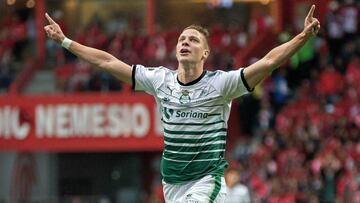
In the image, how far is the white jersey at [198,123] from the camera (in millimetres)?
9047

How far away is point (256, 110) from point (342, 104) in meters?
2.62

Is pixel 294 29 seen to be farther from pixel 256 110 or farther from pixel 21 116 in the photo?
pixel 21 116

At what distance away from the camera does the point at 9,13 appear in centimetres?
2917

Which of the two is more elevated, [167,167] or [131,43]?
[131,43]

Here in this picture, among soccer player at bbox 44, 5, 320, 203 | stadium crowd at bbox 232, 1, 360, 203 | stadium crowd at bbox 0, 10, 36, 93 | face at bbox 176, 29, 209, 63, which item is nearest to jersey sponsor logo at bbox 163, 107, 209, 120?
soccer player at bbox 44, 5, 320, 203

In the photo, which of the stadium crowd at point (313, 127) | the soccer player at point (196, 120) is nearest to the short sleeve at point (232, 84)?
the soccer player at point (196, 120)

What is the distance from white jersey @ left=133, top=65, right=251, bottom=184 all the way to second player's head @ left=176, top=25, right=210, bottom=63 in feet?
0.61

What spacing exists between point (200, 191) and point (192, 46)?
1.17m

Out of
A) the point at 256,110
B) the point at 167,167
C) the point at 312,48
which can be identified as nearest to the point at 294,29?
the point at 312,48

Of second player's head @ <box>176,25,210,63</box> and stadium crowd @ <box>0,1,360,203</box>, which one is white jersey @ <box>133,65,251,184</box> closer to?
second player's head @ <box>176,25,210,63</box>

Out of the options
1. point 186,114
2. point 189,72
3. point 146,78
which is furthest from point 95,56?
point 186,114

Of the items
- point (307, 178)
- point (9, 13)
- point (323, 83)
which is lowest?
point (307, 178)

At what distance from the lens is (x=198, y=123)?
9.08 metres

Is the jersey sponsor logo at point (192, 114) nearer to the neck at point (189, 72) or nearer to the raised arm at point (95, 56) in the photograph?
the neck at point (189, 72)
